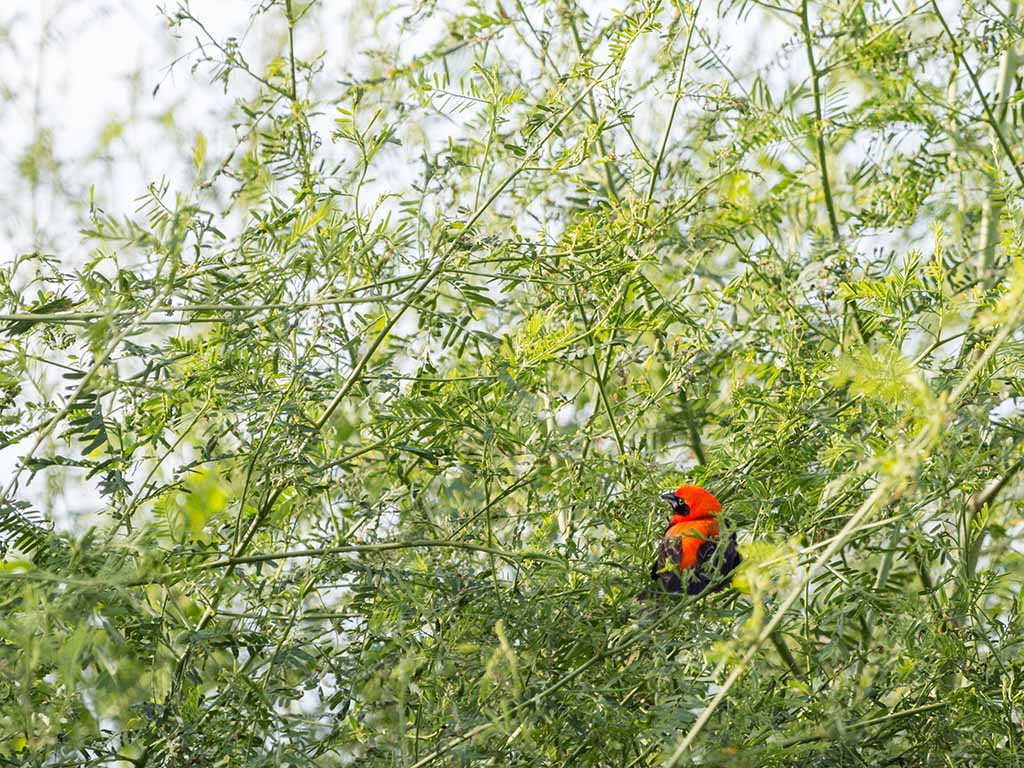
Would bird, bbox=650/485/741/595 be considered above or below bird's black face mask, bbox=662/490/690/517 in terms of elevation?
below

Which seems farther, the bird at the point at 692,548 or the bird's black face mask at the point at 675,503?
the bird's black face mask at the point at 675,503

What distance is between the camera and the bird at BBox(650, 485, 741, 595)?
1848 mm

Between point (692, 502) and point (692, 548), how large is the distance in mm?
337

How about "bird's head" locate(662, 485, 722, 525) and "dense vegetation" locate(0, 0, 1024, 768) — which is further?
"bird's head" locate(662, 485, 722, 525)

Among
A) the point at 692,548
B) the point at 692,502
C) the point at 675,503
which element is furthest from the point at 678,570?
the point at 692,502

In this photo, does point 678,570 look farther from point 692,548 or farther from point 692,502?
point 692,502

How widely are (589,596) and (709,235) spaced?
975mm

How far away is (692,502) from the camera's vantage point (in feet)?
7.47

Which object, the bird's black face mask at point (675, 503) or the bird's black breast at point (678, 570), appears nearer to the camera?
the bird's black breast at point (678, 570)

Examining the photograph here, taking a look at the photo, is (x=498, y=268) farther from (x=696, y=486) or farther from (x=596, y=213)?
(x=696, y=486)

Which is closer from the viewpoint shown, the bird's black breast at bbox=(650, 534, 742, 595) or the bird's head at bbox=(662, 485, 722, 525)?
the bird's black breast at bbox=(650, 534, 742, 595)

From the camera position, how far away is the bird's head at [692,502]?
2.19m

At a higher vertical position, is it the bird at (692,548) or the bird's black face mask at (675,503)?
the bird's black face mask at (675,503)

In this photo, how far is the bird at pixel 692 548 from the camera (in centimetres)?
185
